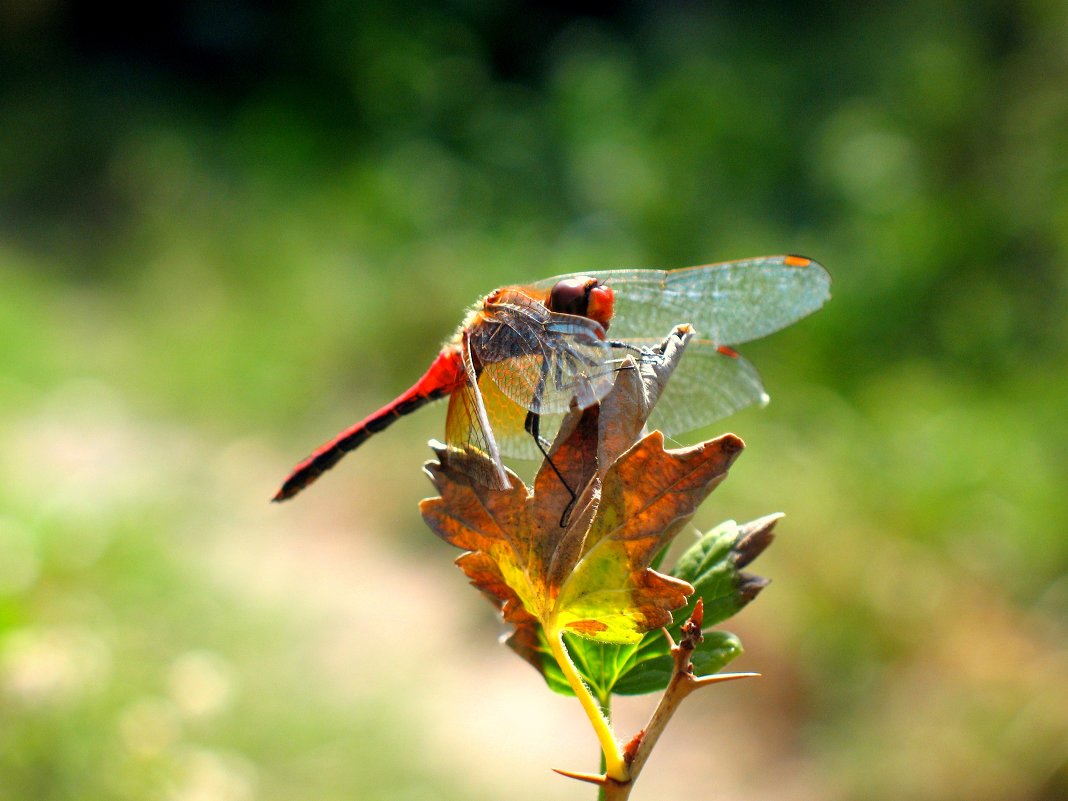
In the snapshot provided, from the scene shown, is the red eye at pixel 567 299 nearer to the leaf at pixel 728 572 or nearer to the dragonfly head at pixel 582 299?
the dragonfly head at pixel 582 299

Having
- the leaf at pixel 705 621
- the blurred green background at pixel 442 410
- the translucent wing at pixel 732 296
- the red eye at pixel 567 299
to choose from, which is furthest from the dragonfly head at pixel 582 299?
the blurred green background at pixel 442 410

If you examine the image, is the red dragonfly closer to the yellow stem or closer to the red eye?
the red eye

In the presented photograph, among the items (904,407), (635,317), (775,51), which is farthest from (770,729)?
(775,51)

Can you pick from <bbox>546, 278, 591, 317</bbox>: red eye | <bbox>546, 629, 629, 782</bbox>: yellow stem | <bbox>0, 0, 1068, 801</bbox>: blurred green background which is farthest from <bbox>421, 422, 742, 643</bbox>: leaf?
<bbox>0, 0, 1068, 801</bbox>: blurred green background

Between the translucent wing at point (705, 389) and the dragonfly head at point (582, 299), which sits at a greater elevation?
the dragonfly head at point (582, 299)

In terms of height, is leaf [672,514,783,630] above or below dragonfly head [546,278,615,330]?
below

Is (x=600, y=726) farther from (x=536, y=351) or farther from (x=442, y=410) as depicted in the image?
(x=442, y=410)
